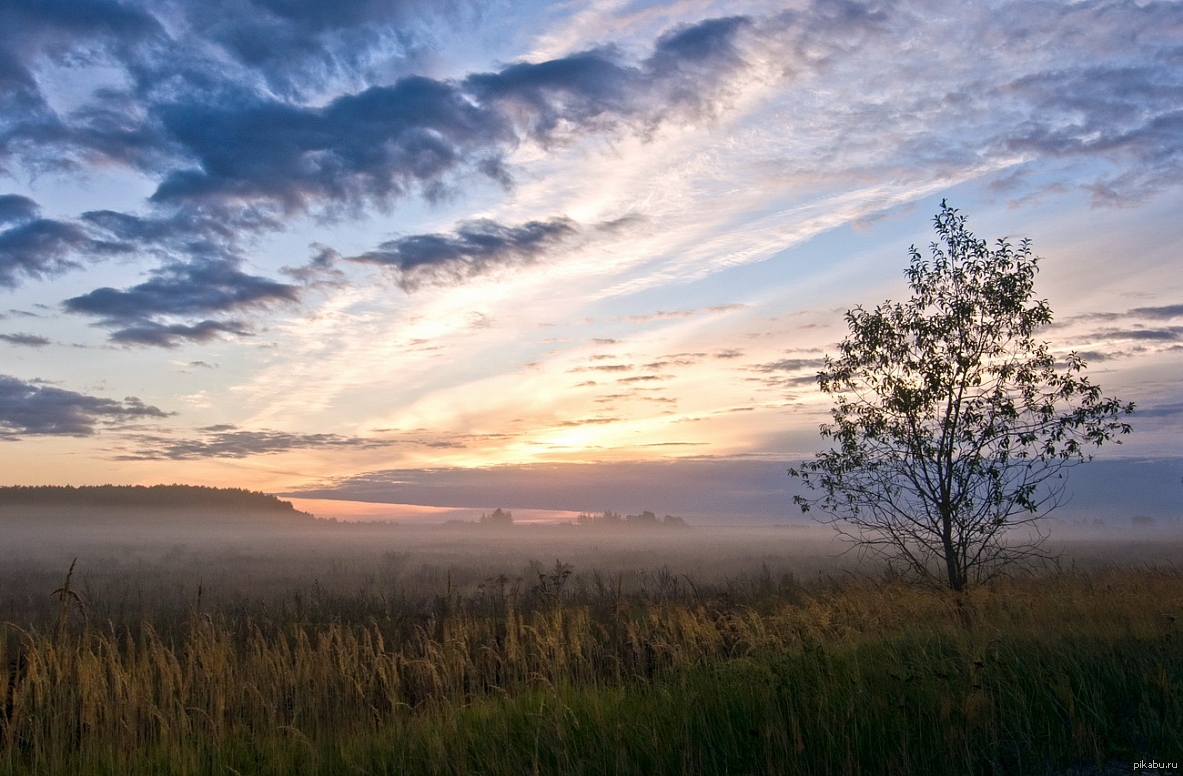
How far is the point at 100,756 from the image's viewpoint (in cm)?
840

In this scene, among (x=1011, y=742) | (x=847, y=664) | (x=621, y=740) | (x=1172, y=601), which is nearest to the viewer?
(x=1011, y=742)

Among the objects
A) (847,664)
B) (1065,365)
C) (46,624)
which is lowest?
(46,624)

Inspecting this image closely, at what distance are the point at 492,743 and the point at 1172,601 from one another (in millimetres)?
12708

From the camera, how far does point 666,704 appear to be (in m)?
8.72

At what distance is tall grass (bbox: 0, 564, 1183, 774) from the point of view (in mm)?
6973

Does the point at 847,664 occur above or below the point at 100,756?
above

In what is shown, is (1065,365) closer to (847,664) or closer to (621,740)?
(847,664)

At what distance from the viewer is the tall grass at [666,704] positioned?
6973 mm

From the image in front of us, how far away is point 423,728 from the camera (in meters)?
8.60

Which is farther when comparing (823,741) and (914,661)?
(914,661)

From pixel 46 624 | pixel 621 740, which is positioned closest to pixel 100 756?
pixel 621 740

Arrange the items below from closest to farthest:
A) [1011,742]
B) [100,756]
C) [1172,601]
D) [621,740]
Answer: [1011,742], [621,740], [100,756], [1172,601]

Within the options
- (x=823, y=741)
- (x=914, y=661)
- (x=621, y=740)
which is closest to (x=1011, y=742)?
(x=823, y=741)

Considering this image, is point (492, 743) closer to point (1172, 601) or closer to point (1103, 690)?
point (1103, 690)
